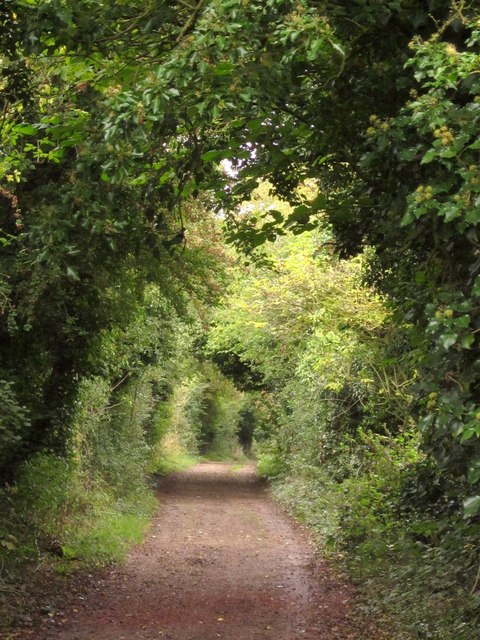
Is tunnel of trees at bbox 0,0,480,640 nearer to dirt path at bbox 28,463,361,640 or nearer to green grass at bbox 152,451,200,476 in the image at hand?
dirt path at bbox 28,463,361,640

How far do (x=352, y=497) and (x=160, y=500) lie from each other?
11.0 meters

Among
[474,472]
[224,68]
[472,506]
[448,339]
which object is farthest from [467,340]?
[224,68]

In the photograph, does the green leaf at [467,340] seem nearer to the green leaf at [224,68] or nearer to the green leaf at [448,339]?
the green leaf at [448,339]

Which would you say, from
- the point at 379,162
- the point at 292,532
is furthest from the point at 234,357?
the point at 379,162

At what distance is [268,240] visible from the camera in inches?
320

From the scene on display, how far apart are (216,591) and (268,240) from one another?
628 centimetres

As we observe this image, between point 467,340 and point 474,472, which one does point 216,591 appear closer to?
point 474,472

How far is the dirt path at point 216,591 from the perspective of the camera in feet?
30.7

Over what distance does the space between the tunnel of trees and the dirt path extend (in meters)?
0.69

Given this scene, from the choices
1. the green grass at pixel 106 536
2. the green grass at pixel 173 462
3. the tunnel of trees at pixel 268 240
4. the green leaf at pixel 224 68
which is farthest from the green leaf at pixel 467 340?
the green grass at pixel 173 462

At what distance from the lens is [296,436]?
25000mm

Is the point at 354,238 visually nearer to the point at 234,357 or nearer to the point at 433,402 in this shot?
the point at 433,402

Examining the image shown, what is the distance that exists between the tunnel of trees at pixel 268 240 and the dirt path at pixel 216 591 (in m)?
0.69

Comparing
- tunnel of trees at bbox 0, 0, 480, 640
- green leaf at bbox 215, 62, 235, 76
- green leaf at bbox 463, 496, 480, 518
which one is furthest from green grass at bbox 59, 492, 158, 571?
green leaf at bbox 463, 496, 480, 518
